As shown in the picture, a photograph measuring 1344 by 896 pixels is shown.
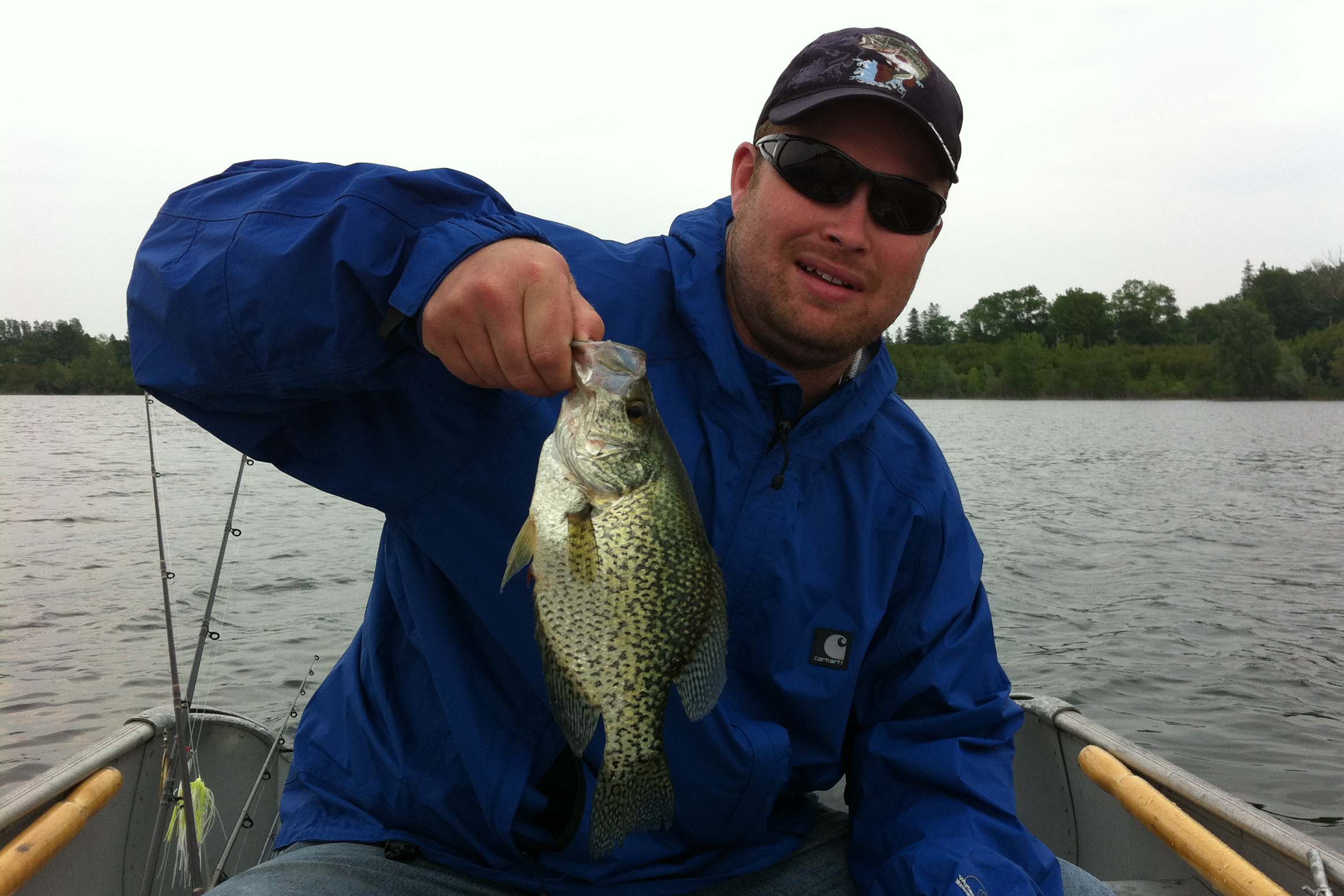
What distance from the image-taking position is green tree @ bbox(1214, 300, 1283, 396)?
58281 mm

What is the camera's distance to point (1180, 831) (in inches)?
123

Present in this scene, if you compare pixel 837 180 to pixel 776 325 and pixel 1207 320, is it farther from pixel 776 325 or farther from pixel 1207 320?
pixel 1207 320

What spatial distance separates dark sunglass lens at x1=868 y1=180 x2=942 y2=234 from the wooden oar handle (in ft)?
9.88

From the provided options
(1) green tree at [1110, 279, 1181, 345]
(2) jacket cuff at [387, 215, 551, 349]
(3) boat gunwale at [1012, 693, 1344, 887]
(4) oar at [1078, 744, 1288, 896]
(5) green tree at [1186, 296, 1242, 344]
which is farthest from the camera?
(1) green tree at [1110, 279, 1181, 345]

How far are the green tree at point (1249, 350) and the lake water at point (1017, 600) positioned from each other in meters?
41.8

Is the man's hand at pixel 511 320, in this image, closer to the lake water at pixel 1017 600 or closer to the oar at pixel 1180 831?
the oar at pixel 1180 831

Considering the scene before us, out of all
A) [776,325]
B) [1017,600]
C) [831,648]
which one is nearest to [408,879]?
[831,648]

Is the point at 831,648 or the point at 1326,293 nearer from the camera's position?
the point at 831,648

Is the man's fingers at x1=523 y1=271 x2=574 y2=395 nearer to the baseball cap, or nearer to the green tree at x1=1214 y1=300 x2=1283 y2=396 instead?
the baseball cap

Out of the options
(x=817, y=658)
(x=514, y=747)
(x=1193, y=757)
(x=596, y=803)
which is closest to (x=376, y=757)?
(x=514, y=747)

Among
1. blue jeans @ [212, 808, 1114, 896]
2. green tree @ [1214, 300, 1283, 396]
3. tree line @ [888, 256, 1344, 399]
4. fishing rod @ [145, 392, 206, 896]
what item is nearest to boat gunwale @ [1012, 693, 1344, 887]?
blue jeans @ [212, 808, 1114, 896]

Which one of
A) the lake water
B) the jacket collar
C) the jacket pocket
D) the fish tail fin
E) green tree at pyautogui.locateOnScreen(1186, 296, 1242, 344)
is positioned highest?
green tree at pyautogui.locateOnScreen(1186, 296, 1242, 344)

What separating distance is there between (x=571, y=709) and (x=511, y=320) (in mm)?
773

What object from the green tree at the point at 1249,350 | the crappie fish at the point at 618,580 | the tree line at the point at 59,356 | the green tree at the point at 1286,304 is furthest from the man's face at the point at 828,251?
the green tree at the point at 1286,304
